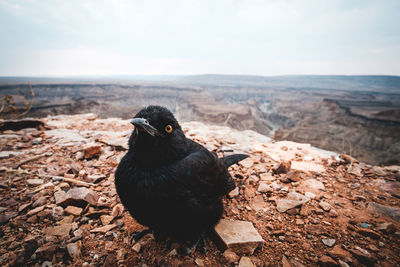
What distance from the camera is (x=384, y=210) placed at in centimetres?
226

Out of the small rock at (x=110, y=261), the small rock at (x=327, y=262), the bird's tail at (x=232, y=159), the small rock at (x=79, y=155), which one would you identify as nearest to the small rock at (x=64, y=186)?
the small rock at (x=79, y=155)

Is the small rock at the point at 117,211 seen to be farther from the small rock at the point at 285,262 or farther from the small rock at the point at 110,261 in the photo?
the small rock at the point at 285,262

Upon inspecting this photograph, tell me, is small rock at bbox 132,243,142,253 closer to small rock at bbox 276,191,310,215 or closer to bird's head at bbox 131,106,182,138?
bird's head at bbox 131,106,182,138

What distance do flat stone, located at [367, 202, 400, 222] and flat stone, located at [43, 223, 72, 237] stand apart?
3.92 meters

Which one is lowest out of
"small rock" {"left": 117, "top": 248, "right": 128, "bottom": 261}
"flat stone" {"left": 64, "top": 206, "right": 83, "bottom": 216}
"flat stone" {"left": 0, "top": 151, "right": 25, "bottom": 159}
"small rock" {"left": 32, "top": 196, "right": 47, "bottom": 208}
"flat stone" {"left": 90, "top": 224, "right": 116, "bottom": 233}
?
"small rock" {"left": 117, "top": 248, "right": 128, "bottom": 261}

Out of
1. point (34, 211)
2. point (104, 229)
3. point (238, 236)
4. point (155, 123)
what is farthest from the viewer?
point (34, 211)

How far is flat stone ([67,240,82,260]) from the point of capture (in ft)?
5.58

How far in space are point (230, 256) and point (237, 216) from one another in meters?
0.59

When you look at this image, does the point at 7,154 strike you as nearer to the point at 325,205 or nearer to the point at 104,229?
the point at 104,229

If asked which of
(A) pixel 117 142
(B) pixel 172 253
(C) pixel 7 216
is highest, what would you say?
(A) pixel 117 142

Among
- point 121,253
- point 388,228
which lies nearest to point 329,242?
point 388,228

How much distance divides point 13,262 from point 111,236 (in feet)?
2.71

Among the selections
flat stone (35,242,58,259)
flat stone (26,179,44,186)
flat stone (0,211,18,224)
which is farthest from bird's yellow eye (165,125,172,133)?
flat stone (26,179,44,186)

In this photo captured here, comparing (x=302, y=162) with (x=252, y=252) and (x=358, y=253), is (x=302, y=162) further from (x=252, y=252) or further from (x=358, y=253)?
(x=252, y=252)
